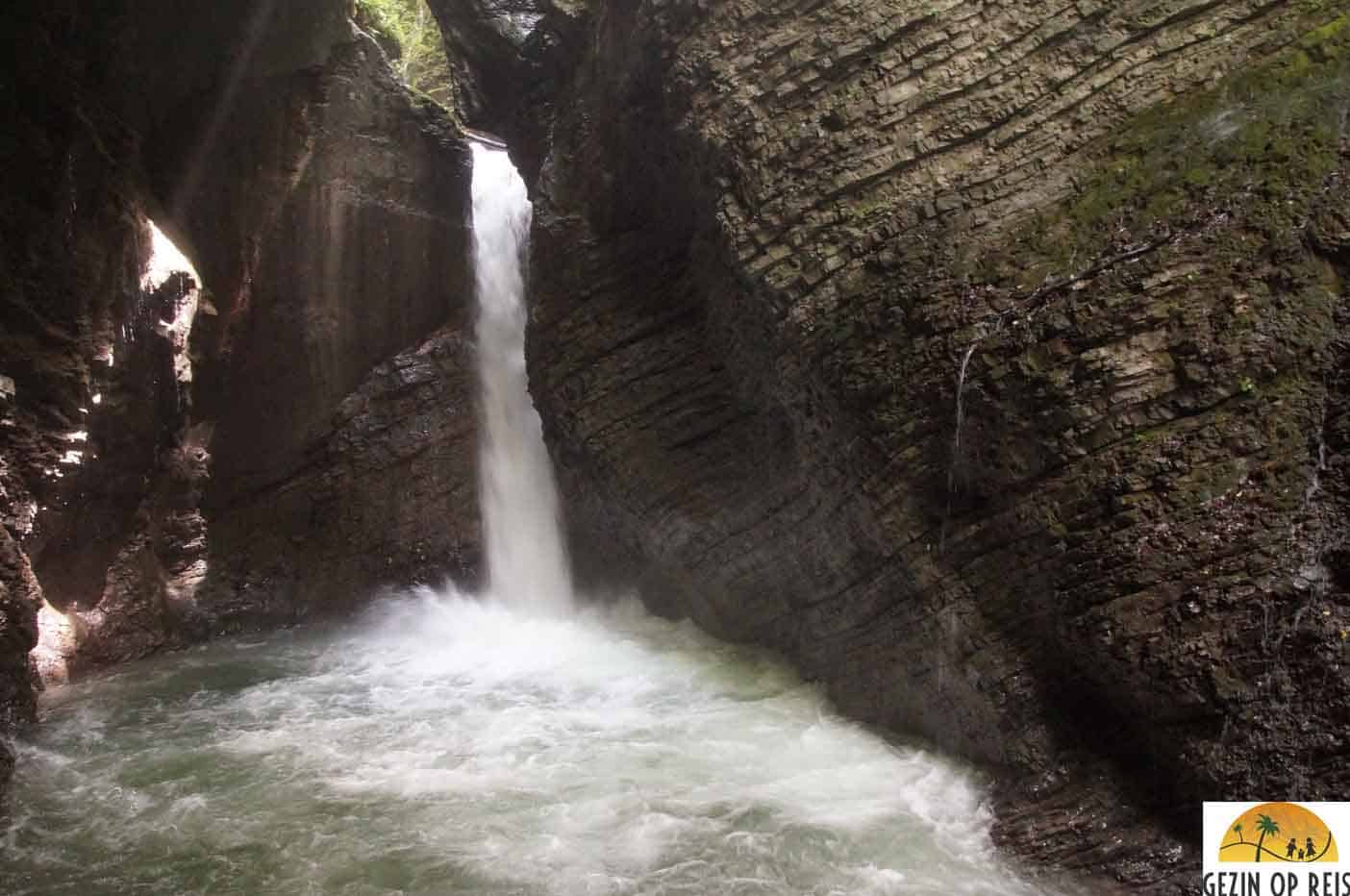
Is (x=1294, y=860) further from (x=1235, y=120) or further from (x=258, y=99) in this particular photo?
(x=258, y=99)

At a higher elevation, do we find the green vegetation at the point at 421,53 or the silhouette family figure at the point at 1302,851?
the green vegetation at the point at 421,53

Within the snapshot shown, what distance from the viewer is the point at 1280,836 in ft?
15.8

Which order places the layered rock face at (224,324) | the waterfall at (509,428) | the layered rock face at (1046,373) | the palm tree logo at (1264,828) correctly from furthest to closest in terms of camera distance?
the waterfall at (509,428)
the layered rock face at (224,324)
the layered rock face at (1046,373)
the palm tree logo at (1264,828)

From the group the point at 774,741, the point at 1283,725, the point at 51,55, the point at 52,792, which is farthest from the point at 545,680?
the point at 51,55

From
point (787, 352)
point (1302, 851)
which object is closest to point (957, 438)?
point (787, 352)

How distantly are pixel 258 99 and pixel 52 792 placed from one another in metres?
9.24

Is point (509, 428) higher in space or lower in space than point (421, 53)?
lower

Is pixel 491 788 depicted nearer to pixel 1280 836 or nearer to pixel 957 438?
pixel 957 438

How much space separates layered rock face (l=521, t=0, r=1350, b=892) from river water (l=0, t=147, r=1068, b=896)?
737mm

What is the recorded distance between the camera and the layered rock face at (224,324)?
9016 millimetres

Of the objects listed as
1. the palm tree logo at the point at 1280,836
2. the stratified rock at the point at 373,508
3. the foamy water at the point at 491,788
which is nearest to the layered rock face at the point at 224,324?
the stratified rock at the point at 373,508

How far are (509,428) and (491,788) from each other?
7.30 meters

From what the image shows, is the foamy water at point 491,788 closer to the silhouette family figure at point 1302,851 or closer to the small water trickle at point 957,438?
the silhouette family figure at point 1302,851

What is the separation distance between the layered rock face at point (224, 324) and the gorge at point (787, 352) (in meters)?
0.05
